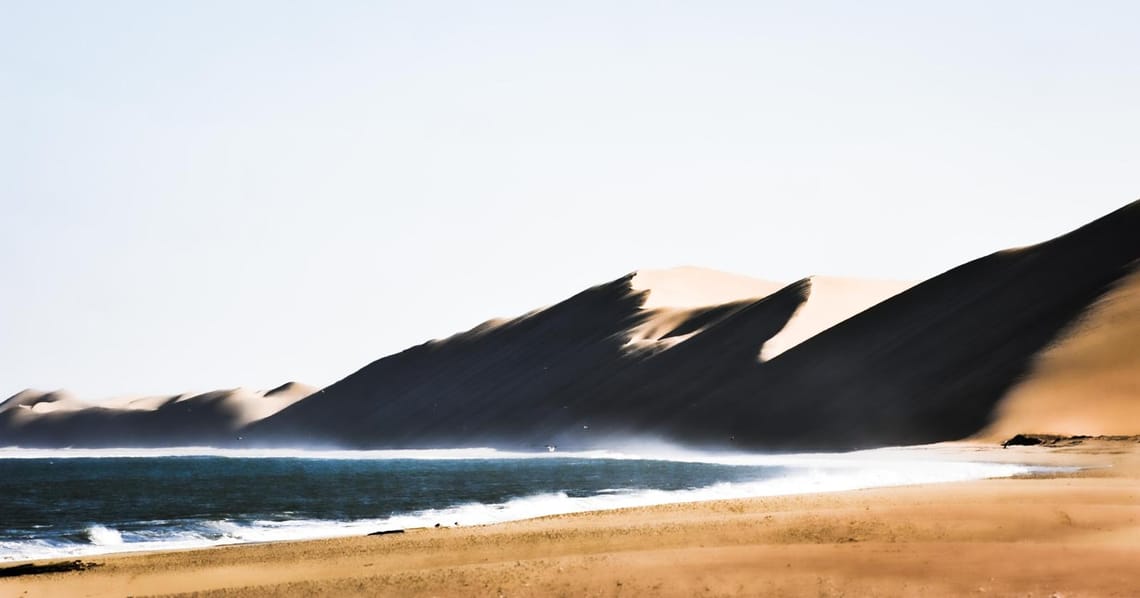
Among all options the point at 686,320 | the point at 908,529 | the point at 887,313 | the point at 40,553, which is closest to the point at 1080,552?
the point at 908,529

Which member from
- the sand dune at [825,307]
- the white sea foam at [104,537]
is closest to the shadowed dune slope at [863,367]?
the sand dune at [825,307]

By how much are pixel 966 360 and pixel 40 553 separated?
Result: 87067 mm

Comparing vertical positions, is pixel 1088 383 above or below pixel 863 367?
below

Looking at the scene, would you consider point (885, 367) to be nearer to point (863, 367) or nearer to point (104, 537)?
point (863, 367)

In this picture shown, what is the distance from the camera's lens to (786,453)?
115 metres

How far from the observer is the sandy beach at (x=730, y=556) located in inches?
813

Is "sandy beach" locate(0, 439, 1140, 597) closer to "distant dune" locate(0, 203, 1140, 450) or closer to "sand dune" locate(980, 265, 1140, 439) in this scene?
"sand dune" locate(980, 265, 1140, 439)

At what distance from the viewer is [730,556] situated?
23.8 meters

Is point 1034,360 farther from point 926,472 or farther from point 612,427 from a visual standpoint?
point 612,427

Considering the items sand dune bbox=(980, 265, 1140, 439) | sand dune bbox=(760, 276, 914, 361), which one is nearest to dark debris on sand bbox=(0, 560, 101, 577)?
sand dune bbox=(980, 265, 1140, 439)

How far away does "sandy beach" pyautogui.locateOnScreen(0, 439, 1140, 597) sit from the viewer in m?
20.6

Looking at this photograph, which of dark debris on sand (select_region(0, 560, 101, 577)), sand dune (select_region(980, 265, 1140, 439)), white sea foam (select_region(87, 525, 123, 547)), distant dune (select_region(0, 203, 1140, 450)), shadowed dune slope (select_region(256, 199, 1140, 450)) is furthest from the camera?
shadowed dune slope (select_region(256, 199, 1140, 450))

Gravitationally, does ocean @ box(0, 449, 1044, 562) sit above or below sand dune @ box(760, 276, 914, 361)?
below

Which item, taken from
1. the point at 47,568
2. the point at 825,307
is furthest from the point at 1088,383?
the point at 825,307
